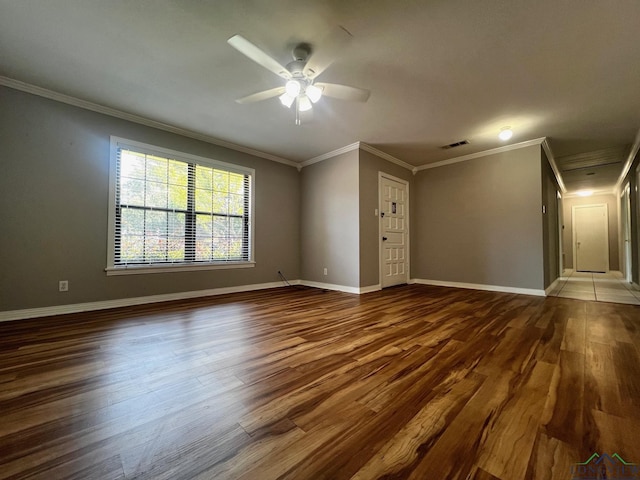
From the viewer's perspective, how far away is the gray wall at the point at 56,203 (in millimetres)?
2705

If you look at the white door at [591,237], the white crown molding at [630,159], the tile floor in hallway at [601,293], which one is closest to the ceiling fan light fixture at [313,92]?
the tile floor in hallway at [601,293]

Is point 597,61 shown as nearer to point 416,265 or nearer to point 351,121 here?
point 351,121

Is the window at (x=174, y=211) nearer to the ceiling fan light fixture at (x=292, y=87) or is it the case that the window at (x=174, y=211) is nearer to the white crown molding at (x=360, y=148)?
the white crown molding at (x=360, y=148)

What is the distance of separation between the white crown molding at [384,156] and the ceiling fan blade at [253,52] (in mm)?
2461

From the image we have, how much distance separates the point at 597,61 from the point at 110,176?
5.33 m

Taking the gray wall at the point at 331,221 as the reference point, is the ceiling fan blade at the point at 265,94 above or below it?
above

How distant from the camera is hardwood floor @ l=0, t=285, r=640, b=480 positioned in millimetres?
911

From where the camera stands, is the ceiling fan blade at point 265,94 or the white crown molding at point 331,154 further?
the white crown molding at point 331,154

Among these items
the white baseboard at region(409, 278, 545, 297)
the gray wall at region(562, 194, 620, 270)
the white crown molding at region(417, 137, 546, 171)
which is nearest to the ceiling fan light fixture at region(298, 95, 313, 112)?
the white crown molding at region(417, 137, 546, 171)

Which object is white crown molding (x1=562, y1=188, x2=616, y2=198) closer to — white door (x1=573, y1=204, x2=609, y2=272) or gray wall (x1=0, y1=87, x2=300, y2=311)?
white door (x1=573, y1=204, x2=609, y2=272)

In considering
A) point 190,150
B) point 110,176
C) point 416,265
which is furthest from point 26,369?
point 416,265

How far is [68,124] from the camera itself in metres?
3.03
